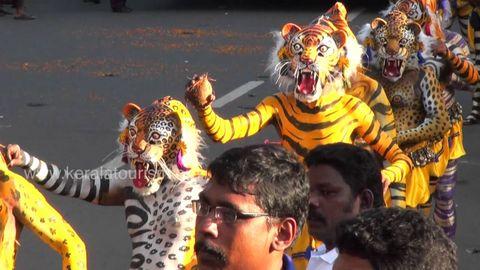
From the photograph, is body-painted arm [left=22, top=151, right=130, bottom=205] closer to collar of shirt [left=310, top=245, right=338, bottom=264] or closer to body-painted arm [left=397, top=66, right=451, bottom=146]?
collar of shirt [left=310, top=245, right=338, bottom=264]

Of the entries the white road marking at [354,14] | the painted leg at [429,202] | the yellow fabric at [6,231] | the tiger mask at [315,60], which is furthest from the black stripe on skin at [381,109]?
the white road marking at [354,14]

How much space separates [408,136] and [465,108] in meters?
6.34

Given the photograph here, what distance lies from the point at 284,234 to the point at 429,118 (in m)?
4.02

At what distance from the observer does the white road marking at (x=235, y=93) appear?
1406cm

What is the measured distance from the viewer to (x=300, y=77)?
21.4ft

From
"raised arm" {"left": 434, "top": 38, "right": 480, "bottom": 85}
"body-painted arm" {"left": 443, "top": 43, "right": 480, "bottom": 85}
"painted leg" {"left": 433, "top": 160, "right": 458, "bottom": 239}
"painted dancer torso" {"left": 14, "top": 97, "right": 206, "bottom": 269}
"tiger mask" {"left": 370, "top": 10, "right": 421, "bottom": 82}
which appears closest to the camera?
"painted dancer torso" {"left": 14, "top": 97, "right": 206, "bottom": 269}

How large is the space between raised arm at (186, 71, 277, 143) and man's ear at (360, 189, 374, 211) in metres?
1.18

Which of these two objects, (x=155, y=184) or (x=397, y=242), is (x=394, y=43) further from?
(x=397, y=242)

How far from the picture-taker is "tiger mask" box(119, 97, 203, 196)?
5.73m

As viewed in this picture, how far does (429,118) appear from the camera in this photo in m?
7.78

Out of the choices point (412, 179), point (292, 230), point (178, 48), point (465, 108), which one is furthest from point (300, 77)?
point (178, 48)

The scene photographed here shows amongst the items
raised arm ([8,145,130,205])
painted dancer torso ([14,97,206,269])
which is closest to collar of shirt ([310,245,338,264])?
painted dancer torso ([14,97,206,269])

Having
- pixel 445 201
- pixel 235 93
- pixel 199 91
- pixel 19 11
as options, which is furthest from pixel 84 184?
pixel 19 11

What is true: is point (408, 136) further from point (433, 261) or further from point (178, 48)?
point (178, 48)
